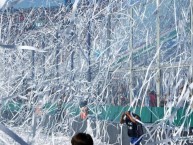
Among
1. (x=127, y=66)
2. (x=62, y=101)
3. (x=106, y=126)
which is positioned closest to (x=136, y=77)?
(x=127, y=66)

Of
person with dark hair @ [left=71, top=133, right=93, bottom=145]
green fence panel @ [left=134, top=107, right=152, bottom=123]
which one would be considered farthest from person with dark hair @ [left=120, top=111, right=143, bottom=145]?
person with dark hair @ [left=71, top=133, right=93, bottom=145]

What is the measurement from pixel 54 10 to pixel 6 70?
3.78m

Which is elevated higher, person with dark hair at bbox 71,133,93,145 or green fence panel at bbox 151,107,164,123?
person with dark hair at bbox 71,133,93,145

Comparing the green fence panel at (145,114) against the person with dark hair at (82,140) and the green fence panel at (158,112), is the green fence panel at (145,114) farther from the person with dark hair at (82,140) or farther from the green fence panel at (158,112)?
the person with dark hair at (82,140)

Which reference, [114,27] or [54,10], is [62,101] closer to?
[114,27]

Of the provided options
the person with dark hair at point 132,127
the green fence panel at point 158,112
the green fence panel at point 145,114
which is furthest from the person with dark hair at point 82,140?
the green fence panel at point 145,114

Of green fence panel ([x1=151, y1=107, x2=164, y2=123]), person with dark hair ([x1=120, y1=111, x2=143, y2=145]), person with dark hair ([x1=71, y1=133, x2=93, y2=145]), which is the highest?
person with dark hair ([x1=71, y1=133, x2=93, y2=145])

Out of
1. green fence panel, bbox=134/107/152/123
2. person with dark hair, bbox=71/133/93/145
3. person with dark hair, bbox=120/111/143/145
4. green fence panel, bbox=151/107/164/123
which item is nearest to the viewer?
person with dark hair, bbox=71/133/93/145

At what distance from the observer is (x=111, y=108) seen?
10.8m

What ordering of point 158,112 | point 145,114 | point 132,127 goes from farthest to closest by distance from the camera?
point 145,114 < point 158,112 < point 132,127

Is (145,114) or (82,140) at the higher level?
(82,140)

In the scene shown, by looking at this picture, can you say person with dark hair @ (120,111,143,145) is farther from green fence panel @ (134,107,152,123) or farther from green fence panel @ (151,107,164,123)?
A: green fence panel @ (134,107,152,123)

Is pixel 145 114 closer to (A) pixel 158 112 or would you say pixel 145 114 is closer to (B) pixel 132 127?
(A) pixel 158 112

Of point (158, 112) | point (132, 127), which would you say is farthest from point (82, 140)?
point (158, 112)
